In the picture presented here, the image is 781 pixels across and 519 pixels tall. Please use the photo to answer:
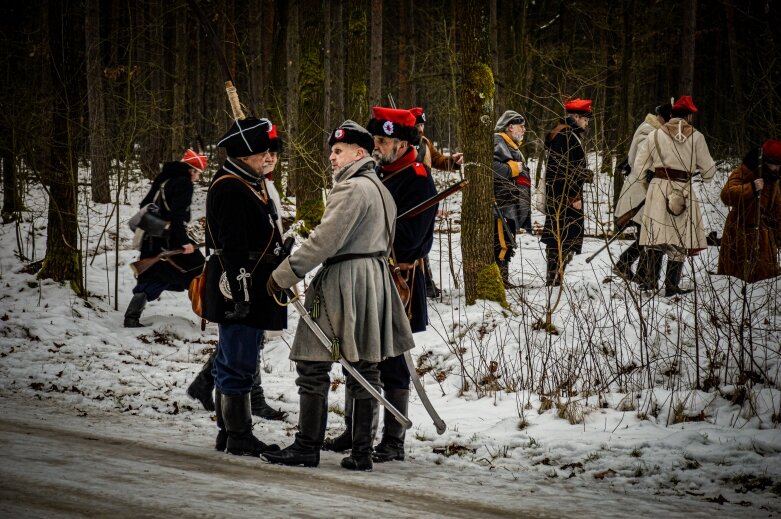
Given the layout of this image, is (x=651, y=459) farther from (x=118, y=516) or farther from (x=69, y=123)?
(x=69, y=123)

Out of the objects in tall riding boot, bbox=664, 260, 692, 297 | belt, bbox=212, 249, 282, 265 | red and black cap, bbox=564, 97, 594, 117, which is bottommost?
belt, bbox=212, 249, 282, 265

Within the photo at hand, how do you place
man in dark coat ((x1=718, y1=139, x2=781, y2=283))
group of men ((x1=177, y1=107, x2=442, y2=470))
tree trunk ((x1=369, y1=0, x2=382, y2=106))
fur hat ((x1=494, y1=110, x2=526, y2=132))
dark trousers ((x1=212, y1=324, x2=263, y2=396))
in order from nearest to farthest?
group of men ((x1=177, y1=107, x2=442, y2=470)) < dark trousers ((x1=212, y1=324, x2=263, y2=396)) < man in dark coat ((x1=718, y1=139, x2=781, y2=283)) < fur hat ((x1=494, y1=110, x2=526, y2=132)) < tree trunk ((x1=369, y1=0, x2=382, y2=106))

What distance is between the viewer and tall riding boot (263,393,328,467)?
4.74 m

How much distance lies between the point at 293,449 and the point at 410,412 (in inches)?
70.6

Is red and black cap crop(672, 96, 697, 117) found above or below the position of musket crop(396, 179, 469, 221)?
above

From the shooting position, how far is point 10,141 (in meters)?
15.7

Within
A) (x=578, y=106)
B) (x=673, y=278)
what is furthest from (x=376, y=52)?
(x=673, y=278)

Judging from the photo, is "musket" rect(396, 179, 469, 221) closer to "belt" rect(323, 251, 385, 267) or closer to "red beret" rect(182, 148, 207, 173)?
"belt" rect(323, 251, 385, 267)

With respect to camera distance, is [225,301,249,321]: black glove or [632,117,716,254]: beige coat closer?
[225,301,249,321]: black glove

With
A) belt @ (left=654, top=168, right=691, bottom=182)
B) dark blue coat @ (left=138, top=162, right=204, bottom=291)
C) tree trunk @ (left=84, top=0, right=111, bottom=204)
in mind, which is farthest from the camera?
tree trunk @ (left=84, top=0, right=111, bottom=204)

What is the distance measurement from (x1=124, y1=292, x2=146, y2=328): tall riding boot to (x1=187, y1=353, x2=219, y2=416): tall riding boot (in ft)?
10.5

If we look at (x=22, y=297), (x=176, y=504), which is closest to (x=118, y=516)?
(x=176, y=504)

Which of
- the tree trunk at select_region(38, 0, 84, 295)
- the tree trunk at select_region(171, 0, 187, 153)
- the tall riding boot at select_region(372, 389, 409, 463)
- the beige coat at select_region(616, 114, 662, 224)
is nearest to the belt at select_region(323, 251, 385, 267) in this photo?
the tall riding boot at select_region(372, 389, 409, 463)

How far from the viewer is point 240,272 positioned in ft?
16.1
